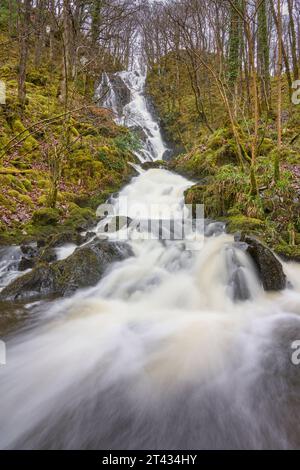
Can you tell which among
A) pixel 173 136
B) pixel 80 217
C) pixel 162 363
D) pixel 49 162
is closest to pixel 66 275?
pixel 162 363

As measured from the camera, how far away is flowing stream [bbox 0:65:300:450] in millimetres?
2283

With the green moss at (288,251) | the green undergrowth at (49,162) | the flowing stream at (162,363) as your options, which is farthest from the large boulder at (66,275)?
the green moss at (288,251)

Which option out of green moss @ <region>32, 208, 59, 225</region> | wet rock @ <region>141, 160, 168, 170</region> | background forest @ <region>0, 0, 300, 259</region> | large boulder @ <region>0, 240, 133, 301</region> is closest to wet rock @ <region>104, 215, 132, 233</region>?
background forest @ <region>0, 0, 300, 259</region>

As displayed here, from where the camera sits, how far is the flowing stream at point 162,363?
2.28 metres

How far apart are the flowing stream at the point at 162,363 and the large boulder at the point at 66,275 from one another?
0.75 ft

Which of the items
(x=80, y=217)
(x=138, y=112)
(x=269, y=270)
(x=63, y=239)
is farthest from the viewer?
(x=138, y=112)

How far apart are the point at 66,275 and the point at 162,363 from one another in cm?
260

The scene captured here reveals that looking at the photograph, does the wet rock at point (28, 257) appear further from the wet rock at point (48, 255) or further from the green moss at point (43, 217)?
the green moss at point (43, 217)

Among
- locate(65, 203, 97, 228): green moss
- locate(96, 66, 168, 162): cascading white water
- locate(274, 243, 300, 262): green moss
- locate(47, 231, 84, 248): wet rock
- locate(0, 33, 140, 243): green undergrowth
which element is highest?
locate(96, 66, 168, 162): cascading white water

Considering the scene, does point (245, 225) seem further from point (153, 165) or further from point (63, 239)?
point (153, 165)

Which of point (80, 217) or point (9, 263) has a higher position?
point (80, 217)

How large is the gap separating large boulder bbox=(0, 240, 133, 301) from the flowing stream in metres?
0.23

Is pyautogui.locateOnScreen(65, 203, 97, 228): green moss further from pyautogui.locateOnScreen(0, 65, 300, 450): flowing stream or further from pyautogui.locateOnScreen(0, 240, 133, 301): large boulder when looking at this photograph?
pyautogui.locateOnScreen(0, 65, 300, 450): flowing stream

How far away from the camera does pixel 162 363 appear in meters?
3.13
